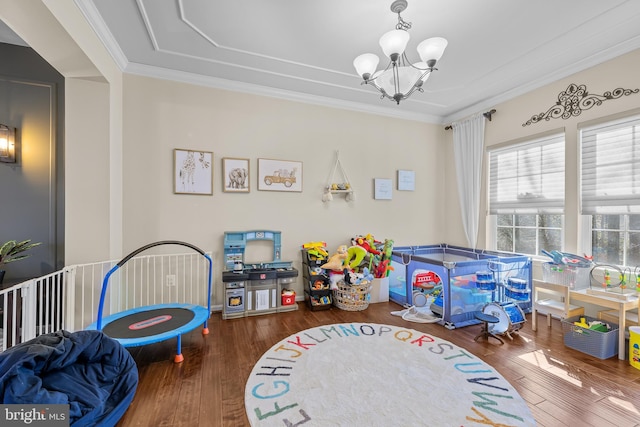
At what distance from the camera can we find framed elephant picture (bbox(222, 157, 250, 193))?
11.3 ft

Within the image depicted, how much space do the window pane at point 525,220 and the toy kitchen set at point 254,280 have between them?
10.1ft

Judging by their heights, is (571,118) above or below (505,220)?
above

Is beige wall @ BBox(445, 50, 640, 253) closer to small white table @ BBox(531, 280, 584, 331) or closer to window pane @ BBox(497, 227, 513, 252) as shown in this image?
window pane @ BBox(497, 227, 513, 252)

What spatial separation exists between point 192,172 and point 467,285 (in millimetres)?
3447

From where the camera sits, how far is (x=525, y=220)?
12.0ft

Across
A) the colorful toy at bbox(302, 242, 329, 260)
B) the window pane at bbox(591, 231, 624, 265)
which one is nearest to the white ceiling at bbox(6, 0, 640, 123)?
→ the window pane at bbox(591, 231, 624, 265)

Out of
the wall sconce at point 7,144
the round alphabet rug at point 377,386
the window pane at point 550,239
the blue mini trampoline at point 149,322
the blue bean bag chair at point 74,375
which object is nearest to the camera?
the blue bean bag chair at point 74,375

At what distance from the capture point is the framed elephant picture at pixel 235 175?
346 cm

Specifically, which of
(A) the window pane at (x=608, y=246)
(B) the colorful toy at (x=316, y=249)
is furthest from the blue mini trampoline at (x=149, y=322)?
(A) the window pane at (x=608, y=246)

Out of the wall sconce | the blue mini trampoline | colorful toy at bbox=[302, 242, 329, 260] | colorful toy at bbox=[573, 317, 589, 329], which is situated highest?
the wall sconce

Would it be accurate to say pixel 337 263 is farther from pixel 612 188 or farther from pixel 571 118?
pixel 571 118

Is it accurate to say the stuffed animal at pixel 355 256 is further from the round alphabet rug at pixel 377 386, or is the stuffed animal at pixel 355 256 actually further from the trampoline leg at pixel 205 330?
the trampoline leg at pixel 205 330

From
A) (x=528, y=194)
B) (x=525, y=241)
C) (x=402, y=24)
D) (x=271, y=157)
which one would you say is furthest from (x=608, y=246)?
(x=271, y=157)

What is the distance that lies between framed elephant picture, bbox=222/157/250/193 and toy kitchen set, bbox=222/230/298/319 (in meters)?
0.56
